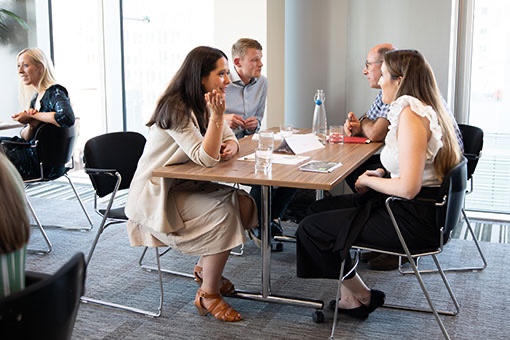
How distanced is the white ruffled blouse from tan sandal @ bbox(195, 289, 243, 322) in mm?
975

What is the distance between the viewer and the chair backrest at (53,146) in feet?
13.5

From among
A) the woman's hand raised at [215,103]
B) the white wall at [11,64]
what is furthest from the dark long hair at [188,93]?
the white wall at [11,64]

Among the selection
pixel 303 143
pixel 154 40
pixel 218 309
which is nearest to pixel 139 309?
pixel 218 309

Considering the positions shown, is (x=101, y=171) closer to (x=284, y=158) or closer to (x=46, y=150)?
(x=284, y=158)

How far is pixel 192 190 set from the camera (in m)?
3.10

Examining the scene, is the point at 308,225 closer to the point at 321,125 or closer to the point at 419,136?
the point at 419,136

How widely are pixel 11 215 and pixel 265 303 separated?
6.54 feet

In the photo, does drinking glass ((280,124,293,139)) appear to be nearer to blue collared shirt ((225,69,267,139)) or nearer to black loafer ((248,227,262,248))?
blue collared shirt ((225,69,267,139))

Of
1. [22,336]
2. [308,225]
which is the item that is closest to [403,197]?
[308,225]

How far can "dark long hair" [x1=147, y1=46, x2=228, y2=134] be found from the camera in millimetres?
2959

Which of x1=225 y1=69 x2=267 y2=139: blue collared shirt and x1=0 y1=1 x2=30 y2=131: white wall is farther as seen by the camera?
x1=0 y1=1 x2=30 y2=131: white wall

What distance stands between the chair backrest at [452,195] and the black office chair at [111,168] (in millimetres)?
1328

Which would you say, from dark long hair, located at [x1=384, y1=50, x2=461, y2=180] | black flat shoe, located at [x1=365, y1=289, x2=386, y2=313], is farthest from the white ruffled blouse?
black flat shoe, located at [x1=365, y1=289, x2=386, y2=313]

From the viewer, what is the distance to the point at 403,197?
2.65 metres
